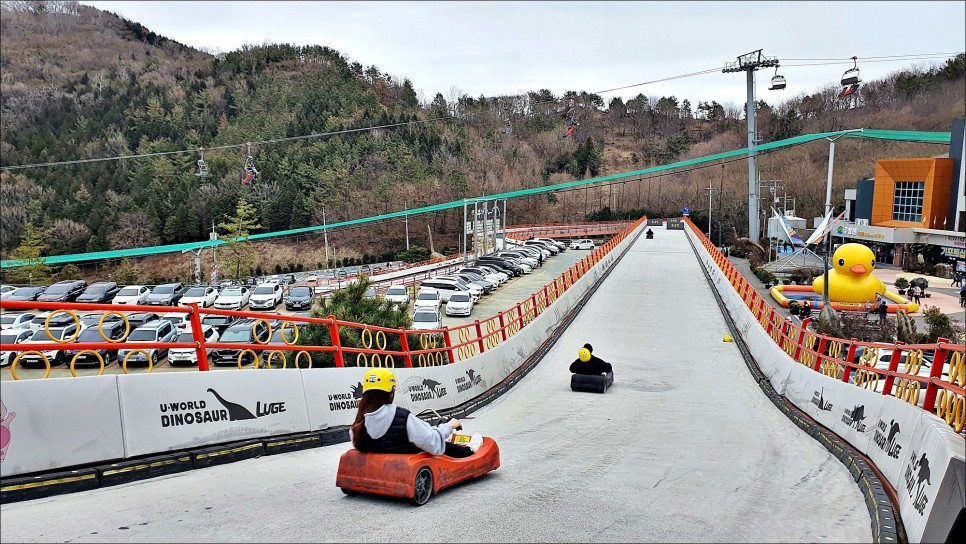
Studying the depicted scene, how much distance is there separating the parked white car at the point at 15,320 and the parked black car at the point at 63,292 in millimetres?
269

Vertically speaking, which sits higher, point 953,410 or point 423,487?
point 953,410

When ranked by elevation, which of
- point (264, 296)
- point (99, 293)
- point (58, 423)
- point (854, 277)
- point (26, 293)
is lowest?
point (854, 277)

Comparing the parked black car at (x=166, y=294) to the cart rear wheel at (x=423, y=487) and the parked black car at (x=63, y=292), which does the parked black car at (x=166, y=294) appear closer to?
the parked black car at (x=63, y=292)

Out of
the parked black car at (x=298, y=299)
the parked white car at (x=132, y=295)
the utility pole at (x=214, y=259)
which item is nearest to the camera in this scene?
→ the parked white car at (x=132, y=295)

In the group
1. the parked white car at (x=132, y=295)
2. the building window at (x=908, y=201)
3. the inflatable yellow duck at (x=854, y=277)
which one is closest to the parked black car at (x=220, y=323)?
the parked white car at (x=132, y=295)

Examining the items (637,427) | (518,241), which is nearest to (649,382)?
(637,427)

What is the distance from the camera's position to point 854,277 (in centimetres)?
4028

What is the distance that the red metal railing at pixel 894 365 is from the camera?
6503 mm

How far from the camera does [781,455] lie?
30.5 feet

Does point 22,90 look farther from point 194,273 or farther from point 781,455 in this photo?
point 781,455

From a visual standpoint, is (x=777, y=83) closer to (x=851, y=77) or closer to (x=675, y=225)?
(x=851, y=77)

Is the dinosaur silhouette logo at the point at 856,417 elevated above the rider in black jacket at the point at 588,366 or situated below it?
above

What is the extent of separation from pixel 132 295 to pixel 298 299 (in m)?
24.9

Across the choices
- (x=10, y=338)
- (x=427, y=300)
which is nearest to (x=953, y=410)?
(x=10, y=338)
